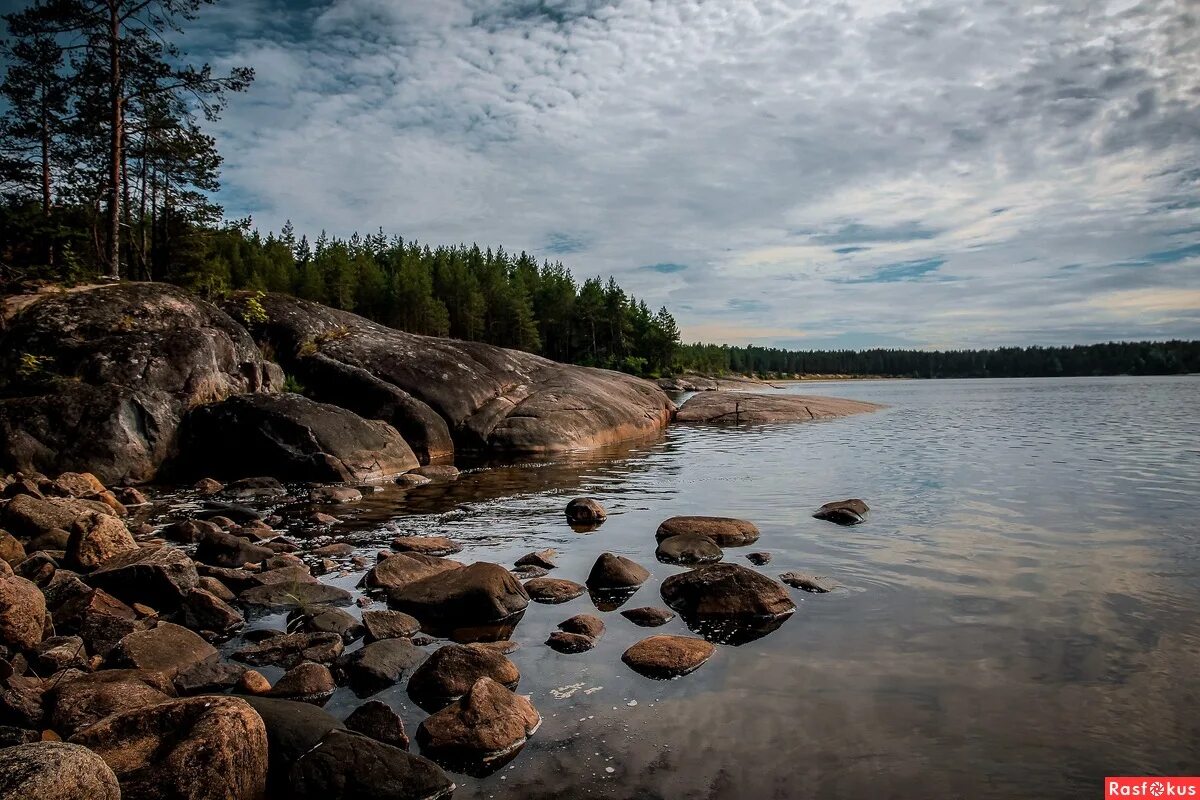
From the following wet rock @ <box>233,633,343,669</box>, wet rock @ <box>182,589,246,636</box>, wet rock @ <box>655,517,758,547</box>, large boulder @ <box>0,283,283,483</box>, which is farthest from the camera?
large boulder @ <box>0,283,283,483</box>

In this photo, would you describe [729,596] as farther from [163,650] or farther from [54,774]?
[54,774]

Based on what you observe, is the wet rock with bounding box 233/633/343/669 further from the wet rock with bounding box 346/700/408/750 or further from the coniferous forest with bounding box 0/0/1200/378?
the coniferous forest with bounding box 0/0/1200/378

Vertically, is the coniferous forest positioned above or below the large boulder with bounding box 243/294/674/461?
above

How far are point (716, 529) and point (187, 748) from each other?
829cm

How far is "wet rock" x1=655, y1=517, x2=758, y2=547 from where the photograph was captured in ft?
35.5

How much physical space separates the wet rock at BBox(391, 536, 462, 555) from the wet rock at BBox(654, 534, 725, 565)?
3.27 meters

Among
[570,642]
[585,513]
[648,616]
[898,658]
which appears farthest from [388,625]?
[585,513]

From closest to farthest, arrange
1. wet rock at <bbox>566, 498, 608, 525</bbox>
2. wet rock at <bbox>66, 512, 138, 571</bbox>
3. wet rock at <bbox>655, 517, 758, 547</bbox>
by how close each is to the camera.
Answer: wet rock at <bbox>66, 512, 138, 571</bbox>
wet rock at <bbox>655, 517, 758, 547</bbox>
wet rock at <bbox>566, 498, 608, 525</bbox>

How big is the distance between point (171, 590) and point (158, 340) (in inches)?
528

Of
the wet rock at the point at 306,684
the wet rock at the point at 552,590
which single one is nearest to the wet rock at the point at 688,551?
the wet rock at the point at 552,590

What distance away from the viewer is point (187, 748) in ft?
13.4

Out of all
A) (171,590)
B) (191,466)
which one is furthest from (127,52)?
(171,590)

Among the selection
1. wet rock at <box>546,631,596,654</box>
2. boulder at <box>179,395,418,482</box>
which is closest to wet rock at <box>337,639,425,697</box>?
wet rock at <box>546,631,596,654</box>

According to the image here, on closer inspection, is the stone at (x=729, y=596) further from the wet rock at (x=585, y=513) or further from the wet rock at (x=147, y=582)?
the wet rock at (x=147, y=582)
